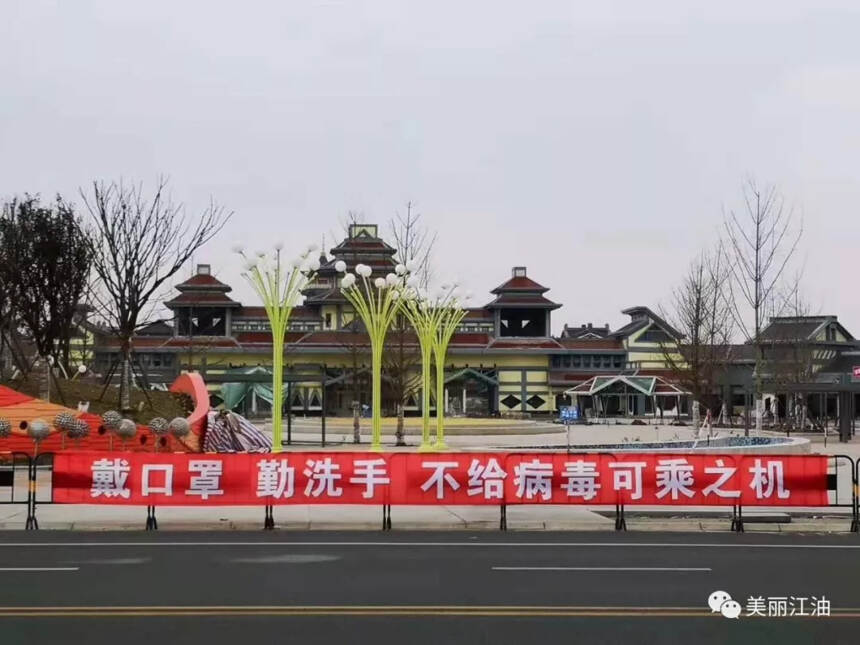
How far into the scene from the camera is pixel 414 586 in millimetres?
9531

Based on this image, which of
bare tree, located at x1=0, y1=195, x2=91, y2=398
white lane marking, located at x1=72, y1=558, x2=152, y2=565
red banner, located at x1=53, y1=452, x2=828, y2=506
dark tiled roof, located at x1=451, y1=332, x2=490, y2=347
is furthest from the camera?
dark tiled roof, located at x1=451, y1=332, x2=490, y2=347

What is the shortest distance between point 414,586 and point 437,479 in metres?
5.39

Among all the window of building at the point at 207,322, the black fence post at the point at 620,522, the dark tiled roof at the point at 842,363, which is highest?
the window of building at the point at 207,322

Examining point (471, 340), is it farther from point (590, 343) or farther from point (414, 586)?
point (414, 586)

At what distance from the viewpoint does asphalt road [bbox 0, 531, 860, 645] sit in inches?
297

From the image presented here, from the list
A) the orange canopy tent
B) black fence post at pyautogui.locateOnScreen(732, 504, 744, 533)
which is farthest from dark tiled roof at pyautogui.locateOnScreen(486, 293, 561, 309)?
black fence post at pyautogui.locateOnScreen(732, 504, 744, 533)

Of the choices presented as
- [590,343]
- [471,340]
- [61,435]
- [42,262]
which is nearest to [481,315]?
[471,340]

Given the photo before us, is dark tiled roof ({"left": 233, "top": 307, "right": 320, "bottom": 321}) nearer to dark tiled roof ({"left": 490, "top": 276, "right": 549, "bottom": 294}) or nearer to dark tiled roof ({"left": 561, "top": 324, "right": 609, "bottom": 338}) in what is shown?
dark tiled roof ({"left": 490, "top": 276, "right": 549, "bottom": 294})

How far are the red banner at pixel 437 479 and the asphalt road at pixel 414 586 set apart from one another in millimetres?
913

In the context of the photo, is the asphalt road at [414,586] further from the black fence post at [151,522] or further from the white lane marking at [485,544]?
the black fence post at [151,522]

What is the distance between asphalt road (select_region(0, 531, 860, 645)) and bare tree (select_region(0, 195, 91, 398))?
73.7 feet

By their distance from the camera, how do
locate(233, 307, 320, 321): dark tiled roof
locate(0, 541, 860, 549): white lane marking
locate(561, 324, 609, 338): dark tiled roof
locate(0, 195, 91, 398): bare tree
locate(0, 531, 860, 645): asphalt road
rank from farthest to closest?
1. locate(561, 324, 609, 338): dark tiled roof
2. locate(233, 307, 320, 321): dark tiled roof
3. locate(0, 195, 91, 398): bare tree
4. locate(0, 541, 860, 549): white lane marking
5. locate(0, 531, 860, 645): asphalt road

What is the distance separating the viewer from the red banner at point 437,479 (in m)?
14.8

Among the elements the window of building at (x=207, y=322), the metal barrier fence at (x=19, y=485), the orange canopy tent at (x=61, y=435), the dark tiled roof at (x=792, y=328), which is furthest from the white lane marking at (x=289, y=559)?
the window of building at (x=207, y=322)
